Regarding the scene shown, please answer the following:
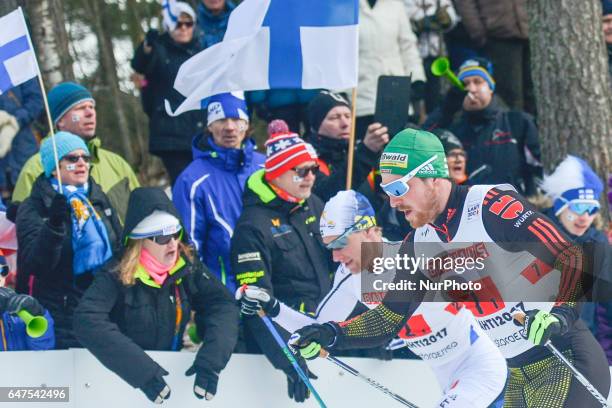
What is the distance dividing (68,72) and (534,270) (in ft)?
16.9

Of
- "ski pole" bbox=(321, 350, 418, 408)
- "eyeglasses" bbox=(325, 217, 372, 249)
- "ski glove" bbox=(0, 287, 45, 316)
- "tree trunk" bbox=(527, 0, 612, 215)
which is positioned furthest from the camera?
"tree trunk" bbox=(527, 0, 612, 215)

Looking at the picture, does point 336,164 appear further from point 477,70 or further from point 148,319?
point 148,319

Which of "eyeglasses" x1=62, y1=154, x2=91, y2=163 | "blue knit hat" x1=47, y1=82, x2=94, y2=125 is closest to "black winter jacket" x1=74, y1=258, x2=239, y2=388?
"eyeglasses" x1=62, y1=154, x2=91, y2=163

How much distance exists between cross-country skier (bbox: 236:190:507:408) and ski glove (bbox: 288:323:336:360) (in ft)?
1.47

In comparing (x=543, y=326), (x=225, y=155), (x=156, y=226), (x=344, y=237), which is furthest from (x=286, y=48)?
(x=543, y=326)

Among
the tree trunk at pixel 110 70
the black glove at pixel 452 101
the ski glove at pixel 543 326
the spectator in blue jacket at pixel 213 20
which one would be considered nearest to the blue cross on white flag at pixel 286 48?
the spectator in blue jacket at pixel 213 20

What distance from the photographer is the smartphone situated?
8641mm

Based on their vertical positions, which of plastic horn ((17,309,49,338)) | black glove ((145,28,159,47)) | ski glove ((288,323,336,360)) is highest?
black glove ((145,28,159,47))

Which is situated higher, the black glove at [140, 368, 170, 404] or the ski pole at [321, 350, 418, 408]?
the black glove at [140, 368, 170, 404]

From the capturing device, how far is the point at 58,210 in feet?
23.6

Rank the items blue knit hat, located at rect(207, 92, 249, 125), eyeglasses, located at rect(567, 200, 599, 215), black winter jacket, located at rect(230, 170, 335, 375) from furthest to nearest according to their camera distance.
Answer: eyeglasses, located at rect(567, 200, 599, 215)
blue knit hat, located at rect(207, 92, 249, 125)
black winter jacket, located at rect(230, 170, 335, 375)

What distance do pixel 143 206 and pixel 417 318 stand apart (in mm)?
1711

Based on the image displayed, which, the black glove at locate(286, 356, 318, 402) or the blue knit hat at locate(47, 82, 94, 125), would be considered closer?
the black glove at locate(286, 356, 318, 402)

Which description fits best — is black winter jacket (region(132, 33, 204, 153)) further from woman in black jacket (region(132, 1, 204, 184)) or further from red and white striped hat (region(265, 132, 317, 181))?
red and white striped hat (region(265, 132, 317, 181))
